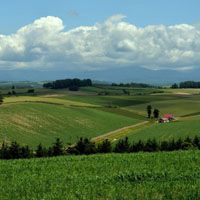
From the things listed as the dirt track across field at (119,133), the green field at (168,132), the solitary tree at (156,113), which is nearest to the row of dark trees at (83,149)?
the green field at (168,132)

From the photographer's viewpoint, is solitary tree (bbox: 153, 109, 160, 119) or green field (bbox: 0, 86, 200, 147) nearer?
green field (bbox: 0, 86, 200, 147)

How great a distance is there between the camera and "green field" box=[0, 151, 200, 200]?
21078mm

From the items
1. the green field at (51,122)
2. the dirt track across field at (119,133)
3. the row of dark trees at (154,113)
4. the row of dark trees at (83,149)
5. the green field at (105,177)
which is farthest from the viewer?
the row of dark trees at (154,113)

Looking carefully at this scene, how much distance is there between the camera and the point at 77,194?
2100 cm

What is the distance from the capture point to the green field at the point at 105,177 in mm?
21078

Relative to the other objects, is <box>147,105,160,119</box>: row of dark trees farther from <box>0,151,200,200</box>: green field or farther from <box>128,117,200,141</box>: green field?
<box>0,151,200,200</box>: green field

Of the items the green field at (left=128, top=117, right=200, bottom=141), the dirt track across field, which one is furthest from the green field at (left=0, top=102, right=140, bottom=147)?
the green field at (left=128, top=117, right=200, bottom=141)

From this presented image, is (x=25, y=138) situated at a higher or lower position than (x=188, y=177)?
lower

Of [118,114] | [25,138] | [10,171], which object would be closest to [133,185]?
[10,171]

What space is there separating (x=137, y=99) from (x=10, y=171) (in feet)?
520

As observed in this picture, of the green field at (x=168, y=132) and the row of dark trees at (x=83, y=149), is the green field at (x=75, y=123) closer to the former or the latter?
the green field at (x=168, y=132)

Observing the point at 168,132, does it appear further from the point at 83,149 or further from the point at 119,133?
the point at 83,149

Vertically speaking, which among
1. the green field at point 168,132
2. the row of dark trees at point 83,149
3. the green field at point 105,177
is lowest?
the green field at point 168,132

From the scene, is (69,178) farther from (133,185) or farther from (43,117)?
(43,117)
